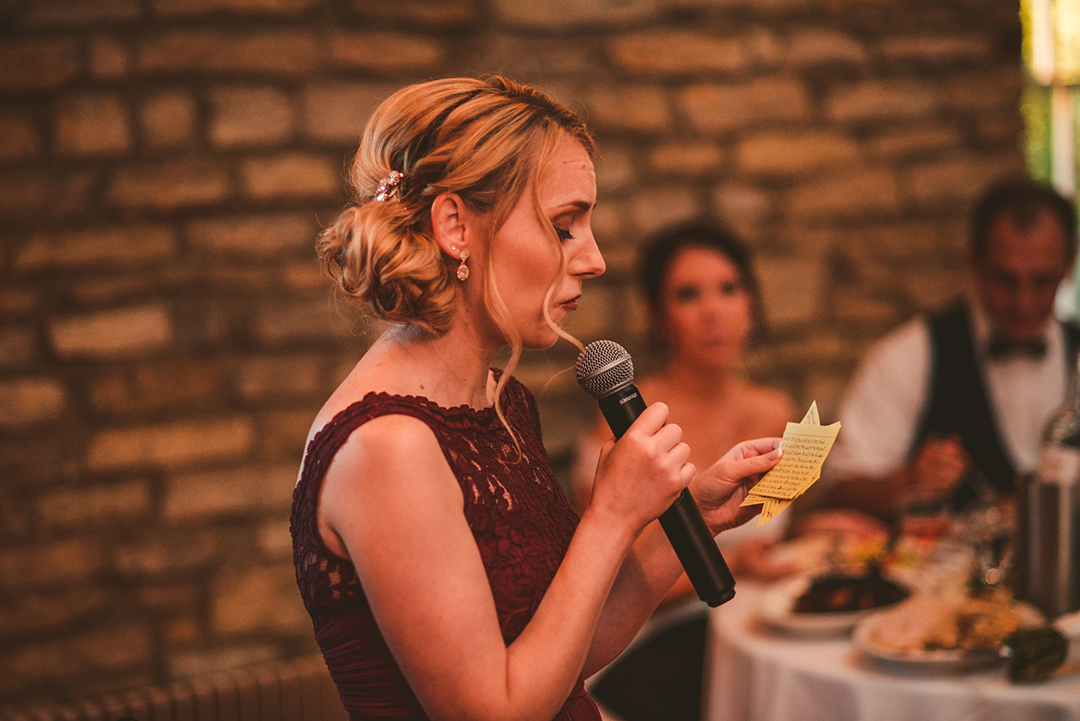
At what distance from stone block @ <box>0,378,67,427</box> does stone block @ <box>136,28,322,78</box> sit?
1.15 metres

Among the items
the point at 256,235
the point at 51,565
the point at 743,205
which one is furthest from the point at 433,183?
the point at 743,205

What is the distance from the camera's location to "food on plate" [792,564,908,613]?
187cm

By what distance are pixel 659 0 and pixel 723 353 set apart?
1.56 meters

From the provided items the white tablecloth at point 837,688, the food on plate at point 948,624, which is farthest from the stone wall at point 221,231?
the food on plate at point 948,624

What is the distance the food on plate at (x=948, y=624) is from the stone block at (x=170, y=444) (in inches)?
89.6

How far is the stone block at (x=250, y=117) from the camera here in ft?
9.87

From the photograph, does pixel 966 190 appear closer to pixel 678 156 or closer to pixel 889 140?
pixel 889 140

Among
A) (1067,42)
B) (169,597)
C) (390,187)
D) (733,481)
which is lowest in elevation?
(169,597)

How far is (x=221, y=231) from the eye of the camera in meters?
3.04

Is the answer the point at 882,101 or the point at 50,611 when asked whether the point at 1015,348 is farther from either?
the point at 50,611

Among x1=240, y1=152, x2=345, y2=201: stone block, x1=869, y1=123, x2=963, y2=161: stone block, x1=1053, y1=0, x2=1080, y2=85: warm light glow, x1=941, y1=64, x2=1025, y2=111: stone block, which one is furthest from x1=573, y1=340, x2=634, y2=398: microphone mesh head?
x1=1053, y1=0, x2=1080, y2=85: warm light glow

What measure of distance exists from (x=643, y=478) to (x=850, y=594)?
111 cm

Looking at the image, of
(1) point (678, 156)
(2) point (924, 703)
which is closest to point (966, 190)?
(1) point (678, 156)

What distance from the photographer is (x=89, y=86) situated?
113 inches
